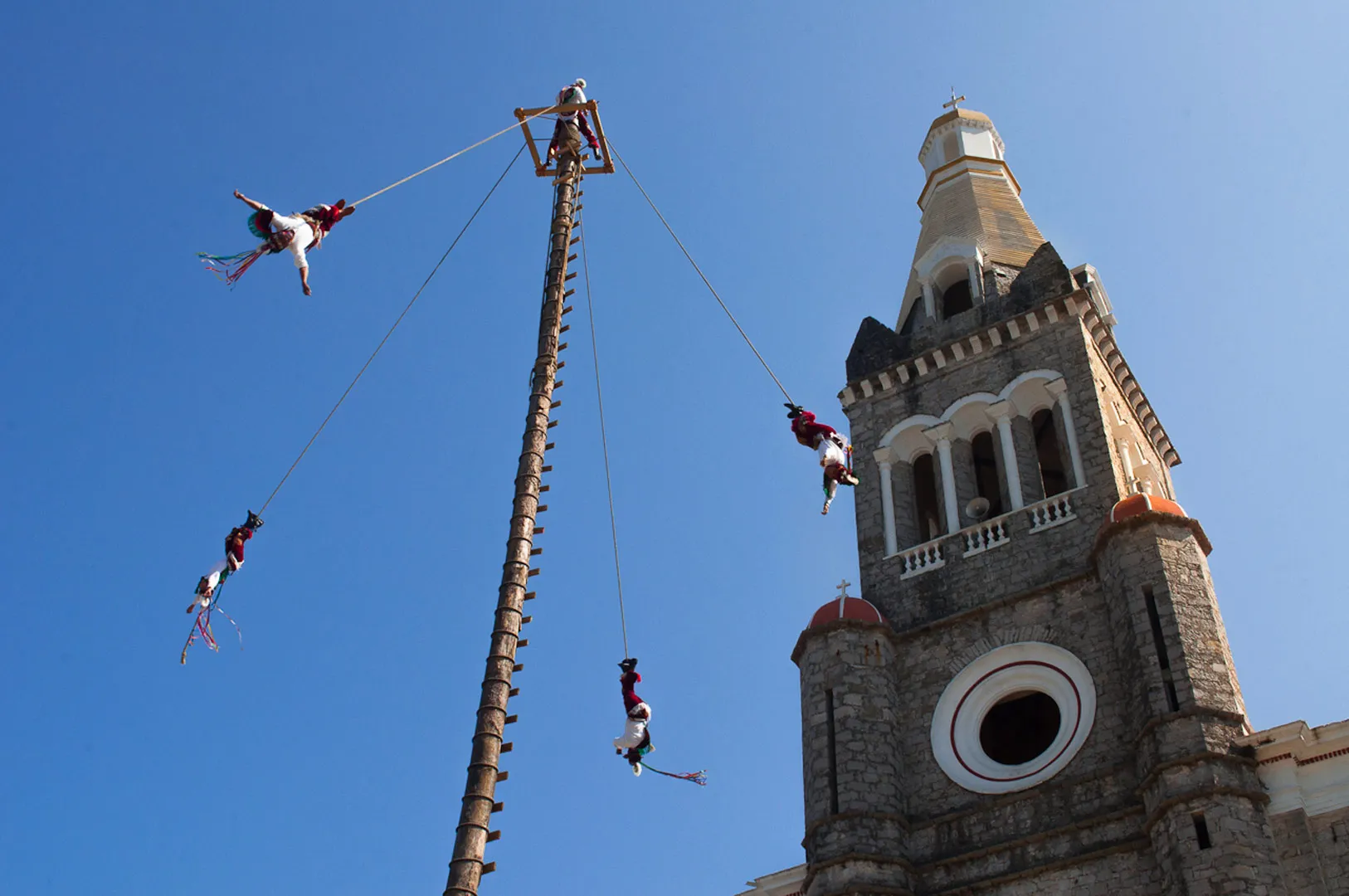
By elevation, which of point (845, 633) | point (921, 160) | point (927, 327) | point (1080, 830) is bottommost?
point (1080, 830)

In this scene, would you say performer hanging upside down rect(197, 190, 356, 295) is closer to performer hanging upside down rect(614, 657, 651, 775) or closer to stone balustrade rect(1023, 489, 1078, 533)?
performer hanging upside down rect(614, 657, 651, 775)

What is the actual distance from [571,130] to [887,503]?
521 inches

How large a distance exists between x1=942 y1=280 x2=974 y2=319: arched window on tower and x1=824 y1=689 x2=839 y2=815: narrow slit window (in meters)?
13.1

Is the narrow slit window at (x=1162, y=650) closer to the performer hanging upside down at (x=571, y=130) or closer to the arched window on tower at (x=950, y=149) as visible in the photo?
the performer hanging upside down at (x=571, y=130)

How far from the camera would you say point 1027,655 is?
26141 mm

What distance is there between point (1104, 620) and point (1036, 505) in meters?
3.63

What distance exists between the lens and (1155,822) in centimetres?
2136

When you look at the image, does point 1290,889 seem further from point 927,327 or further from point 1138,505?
point 927,327

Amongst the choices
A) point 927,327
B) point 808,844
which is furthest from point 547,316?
point 927,327

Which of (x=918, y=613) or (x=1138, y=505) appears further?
(x=918, y=613)

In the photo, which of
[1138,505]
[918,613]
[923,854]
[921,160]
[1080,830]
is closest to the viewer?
[1080,830]

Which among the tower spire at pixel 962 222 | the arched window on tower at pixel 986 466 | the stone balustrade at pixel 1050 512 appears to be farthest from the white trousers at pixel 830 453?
the tower spire at pixel 962 222

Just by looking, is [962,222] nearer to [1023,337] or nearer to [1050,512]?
[1023,337]

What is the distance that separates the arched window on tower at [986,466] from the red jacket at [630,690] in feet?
48.4
